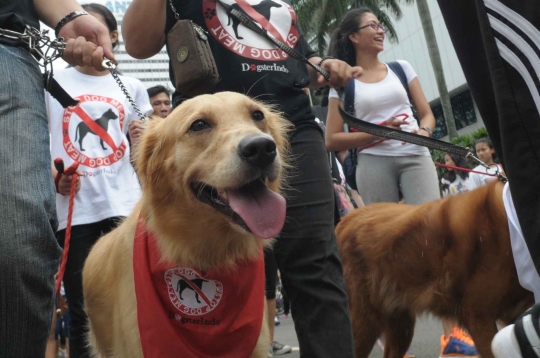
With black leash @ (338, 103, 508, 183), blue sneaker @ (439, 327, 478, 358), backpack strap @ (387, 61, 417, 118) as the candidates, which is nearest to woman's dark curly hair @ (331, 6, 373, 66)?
backpack strap @ (387, 61, 417, 118)

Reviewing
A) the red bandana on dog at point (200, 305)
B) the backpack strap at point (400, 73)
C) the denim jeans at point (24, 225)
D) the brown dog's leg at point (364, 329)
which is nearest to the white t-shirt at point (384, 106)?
the backpack strap at point (400, 73)

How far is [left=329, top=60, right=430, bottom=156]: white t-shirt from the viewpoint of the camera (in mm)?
4992

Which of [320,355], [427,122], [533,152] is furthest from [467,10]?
[427,122]

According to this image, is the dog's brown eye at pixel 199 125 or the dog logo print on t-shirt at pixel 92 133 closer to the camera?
the dog's brown eye at pixel 199 125

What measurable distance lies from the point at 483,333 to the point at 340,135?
72.7 inches

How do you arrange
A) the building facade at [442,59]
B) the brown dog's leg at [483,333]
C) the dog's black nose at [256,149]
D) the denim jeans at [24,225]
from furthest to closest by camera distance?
1. the building facade at [442,59]
2. the brown dog's leg at [483,333]
3. the dog's black nose at [256,149]
4. the denim jeans at [24,225]

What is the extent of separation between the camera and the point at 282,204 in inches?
107

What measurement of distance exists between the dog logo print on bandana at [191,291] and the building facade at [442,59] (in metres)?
33.3

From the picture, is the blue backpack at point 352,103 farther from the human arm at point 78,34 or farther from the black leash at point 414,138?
the human arm at point 78,34

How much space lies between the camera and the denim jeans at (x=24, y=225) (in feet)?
5.94

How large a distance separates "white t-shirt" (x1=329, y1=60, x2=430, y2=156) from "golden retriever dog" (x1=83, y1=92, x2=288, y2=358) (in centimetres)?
190

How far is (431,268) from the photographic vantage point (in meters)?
4.20

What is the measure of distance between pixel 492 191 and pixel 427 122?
125 cm

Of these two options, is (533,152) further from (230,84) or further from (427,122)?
(427,122)
